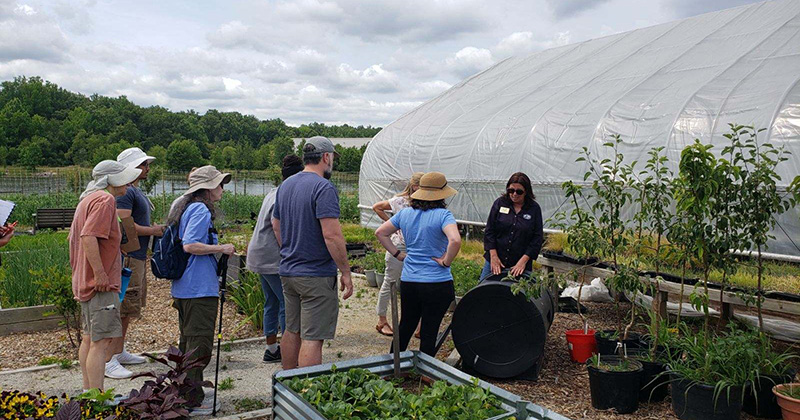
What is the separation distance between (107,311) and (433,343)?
2339 millimetres

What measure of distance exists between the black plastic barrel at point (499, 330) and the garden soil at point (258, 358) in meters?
0.18

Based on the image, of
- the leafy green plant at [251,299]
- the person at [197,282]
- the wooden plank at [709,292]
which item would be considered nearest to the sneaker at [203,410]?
the person at [197,282]

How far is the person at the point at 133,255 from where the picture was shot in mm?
4977

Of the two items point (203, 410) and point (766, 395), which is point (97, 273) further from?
point (766, 395)

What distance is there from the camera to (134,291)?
5395mm

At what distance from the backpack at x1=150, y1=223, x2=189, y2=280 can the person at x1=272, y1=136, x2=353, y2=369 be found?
68cm

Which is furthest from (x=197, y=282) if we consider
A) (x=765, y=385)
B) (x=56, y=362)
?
(x=765, y=385)

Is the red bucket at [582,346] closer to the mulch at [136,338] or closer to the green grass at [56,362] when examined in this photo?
the mulch at [136,338]

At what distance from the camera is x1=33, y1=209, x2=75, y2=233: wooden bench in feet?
46.1

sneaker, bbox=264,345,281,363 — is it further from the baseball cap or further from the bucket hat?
the baseball cap

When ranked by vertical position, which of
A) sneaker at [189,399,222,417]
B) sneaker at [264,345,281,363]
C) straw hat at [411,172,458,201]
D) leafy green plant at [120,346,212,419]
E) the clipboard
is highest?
straw hat at [411,172,458,201]

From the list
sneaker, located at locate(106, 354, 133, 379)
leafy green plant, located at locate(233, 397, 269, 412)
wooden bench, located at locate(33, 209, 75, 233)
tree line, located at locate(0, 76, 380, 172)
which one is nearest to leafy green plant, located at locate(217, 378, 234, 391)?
leafy green plant, located at locate(233, 397, 269, 412)

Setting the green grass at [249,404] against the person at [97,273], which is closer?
the person at [97,273]

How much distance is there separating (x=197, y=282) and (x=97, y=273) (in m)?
0.61
